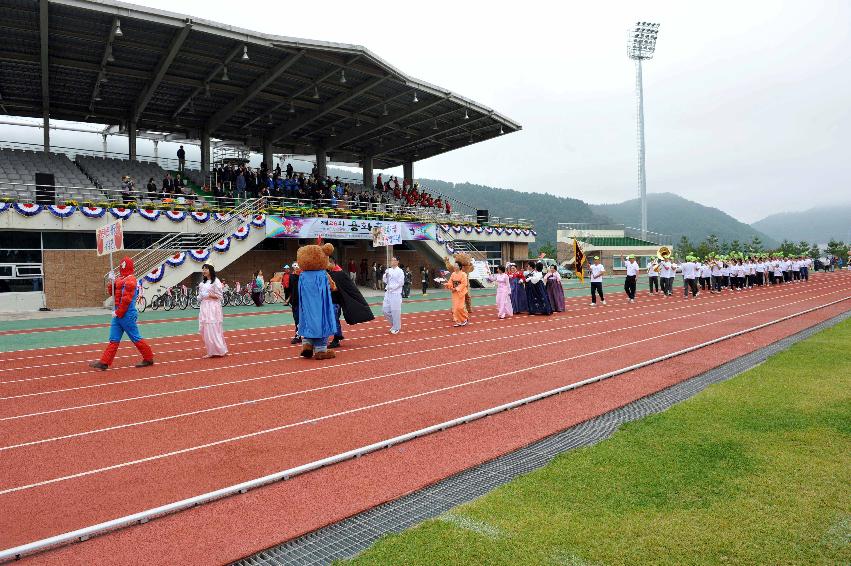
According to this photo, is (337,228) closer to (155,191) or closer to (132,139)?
(155,191)

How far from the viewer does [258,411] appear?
22.7ft

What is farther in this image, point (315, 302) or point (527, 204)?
point (527, 204)

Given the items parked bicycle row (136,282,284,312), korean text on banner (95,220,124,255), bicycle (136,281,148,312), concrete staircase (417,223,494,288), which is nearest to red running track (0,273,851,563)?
korean text on banner (95,220,124,255)

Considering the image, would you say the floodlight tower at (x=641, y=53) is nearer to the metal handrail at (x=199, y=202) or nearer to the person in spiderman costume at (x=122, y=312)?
Answer: the metal handrail at (x=199, y=202)

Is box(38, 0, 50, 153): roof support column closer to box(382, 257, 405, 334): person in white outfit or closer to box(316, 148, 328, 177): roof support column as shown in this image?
box(382, 257, 405, 334): person in white outfit

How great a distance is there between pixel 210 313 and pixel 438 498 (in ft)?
26.0

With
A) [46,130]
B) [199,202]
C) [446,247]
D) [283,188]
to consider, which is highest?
[46,130]

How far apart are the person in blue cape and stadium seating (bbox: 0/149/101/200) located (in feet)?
54.1

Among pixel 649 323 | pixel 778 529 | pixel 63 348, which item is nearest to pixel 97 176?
pixel 63 348

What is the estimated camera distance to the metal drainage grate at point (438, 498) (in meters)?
3.52

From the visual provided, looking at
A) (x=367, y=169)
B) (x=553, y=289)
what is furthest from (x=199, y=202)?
(x=367, y=169)

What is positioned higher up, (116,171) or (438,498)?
(116,171)

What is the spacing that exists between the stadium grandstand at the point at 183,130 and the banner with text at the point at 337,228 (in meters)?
0.48

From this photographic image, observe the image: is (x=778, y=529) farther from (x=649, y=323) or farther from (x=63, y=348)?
(x=63, y=348)
